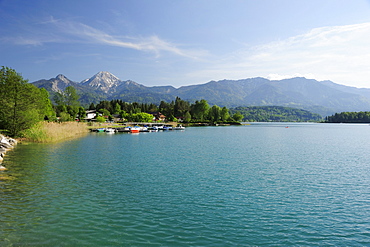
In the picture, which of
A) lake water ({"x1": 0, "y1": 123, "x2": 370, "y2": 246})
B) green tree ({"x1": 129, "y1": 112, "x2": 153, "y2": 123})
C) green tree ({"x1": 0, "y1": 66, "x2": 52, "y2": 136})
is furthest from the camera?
green tree ({"x1": 129, "y1": 112, "x2": 153, "y2": 123})

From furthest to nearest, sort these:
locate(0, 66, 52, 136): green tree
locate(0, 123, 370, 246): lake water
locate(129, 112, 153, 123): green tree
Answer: locate(129, 112, 153, 123): green tree, locate(0, 66, 52, 136): green tree, locate(0, 123, 370, 246): lake water

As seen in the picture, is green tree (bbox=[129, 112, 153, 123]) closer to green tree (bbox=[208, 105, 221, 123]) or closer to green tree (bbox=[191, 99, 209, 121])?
green tree (bbox=[191, 99, 209, 121])

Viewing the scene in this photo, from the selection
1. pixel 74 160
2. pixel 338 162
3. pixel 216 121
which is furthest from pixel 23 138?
pixel 216 121

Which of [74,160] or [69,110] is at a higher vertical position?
[69,110]

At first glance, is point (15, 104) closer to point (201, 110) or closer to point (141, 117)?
point (141, 117)

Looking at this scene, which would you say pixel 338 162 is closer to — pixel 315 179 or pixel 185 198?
pixel 315 179

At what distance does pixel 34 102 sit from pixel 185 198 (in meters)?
44.7

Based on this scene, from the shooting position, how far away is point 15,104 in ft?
152

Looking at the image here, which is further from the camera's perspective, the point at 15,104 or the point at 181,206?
the point at 15,104

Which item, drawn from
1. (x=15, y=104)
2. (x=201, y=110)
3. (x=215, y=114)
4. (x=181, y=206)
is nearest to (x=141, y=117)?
(x=201, y=110)

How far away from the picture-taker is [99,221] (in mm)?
12648

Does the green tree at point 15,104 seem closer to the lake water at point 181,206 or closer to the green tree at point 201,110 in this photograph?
the lake water at point 181,206

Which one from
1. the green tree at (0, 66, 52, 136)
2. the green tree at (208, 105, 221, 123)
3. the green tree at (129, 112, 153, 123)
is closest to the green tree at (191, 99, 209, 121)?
the green tree at (208, 105, 221, 123)

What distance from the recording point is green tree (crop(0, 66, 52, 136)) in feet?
148
